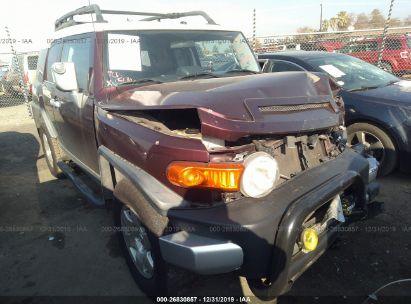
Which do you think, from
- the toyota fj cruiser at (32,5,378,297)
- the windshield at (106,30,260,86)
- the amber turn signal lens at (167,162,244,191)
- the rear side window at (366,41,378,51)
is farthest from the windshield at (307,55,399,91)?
the rear side window at (366,41,378,51)

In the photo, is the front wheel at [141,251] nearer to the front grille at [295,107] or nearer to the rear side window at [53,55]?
the front grille at [295,107]

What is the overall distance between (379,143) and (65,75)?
3.96 metres

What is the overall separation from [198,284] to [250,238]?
3.74 feet

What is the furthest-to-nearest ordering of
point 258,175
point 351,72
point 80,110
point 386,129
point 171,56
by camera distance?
1. point 351,72
2. point 386,129
3. point 80,110
4. point 171,56
5. point 258,175

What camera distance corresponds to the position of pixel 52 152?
523cm

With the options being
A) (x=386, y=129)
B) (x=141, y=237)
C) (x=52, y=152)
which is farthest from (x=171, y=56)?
(x=386, y=129)

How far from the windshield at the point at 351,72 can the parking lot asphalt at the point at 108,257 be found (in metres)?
1.45

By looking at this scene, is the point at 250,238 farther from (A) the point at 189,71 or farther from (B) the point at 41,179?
(B) the point at 41,179

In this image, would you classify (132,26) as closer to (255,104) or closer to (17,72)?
(255,104)

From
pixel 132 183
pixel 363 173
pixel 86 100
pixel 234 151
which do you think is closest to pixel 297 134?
pixel 234 151

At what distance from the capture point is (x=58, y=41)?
449cm

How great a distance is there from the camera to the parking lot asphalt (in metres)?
2.81

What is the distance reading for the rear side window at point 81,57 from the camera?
3430mm

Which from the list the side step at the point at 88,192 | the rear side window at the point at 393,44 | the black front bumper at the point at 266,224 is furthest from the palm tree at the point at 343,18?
the black front bumper at the point at 266,224
